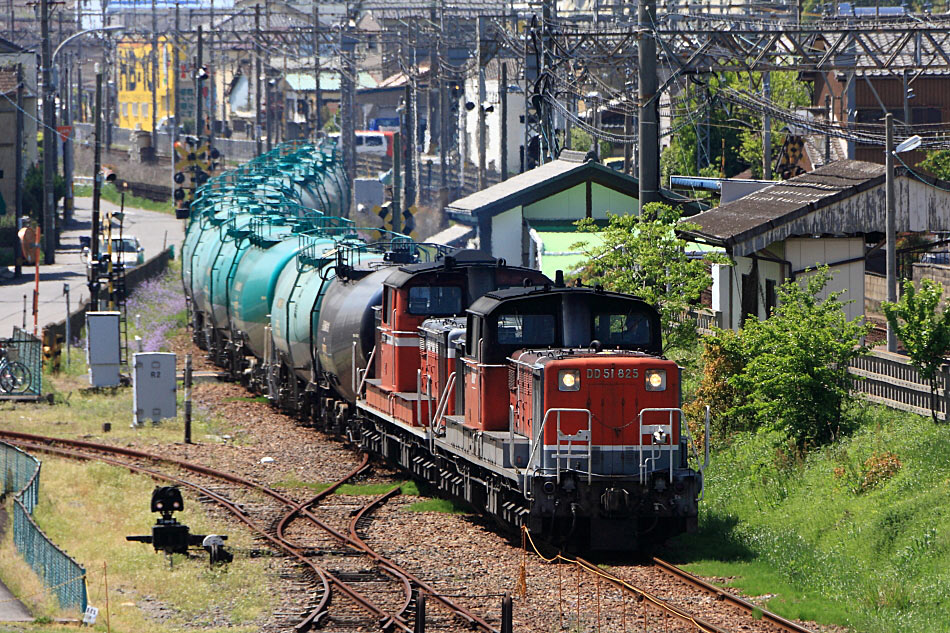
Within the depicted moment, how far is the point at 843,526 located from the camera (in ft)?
60.1

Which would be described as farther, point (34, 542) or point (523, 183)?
point (523, 183)

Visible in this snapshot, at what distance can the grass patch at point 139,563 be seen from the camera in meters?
15.8

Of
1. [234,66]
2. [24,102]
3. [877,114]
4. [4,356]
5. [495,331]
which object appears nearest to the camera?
[495,331]

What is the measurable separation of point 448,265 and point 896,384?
7.32 metres

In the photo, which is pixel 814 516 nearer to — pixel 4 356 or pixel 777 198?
pixel 777 198

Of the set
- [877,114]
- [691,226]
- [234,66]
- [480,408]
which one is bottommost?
[480,408]

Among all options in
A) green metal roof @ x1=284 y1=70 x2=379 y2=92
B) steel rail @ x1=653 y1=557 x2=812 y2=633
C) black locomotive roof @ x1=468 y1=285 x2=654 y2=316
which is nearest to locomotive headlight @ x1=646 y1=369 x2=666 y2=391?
black locomotive roof @ x1=468 y1=285 x2=654 y2=316

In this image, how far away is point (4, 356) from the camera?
34.8m

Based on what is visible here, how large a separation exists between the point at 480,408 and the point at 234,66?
397 ft

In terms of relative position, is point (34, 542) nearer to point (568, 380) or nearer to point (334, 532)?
point (334, 532)

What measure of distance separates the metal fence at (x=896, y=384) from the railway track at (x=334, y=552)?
8.10 m

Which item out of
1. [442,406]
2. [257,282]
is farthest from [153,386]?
[442,406]

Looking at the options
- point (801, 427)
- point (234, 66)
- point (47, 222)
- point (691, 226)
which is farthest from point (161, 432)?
point (234, 66)

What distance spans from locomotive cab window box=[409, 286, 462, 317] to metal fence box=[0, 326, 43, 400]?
15.2 m
